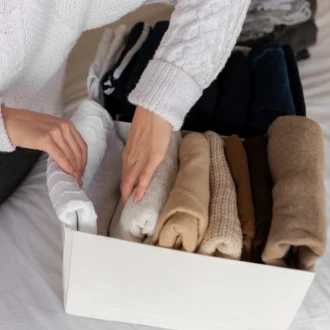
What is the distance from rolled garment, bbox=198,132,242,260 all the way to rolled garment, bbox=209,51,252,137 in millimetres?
204

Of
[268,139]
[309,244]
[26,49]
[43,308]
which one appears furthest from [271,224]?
[26,49]

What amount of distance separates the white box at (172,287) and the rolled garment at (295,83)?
43 cm

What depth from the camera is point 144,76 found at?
2.48ft

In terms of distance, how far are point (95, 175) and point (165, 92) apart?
0.64ft

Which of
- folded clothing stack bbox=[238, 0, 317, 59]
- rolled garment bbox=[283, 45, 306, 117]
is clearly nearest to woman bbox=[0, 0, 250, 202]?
rolled garment bbox=[283, 45, 306, 117]

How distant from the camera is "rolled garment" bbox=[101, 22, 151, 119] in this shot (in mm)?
999

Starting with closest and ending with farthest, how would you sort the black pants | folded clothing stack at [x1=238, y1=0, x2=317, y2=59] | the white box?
the white box
the black pants
folded clothing stack at [x1=238, y1=0, x2=317, y2=59]

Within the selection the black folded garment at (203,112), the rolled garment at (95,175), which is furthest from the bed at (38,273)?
the black folded garment at (203,112)

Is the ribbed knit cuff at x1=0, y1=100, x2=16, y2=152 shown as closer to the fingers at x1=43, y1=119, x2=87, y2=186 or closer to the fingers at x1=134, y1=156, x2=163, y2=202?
the fingers at x1=43, y1=119, x2=87, y2=186

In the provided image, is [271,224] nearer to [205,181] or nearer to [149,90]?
[205,181]

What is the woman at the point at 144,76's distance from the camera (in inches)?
28.8

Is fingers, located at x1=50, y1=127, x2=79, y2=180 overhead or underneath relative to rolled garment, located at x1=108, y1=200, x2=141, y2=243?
overhead

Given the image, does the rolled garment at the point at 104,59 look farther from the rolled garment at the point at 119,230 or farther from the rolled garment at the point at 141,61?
the rolled garment at the point at 119,230

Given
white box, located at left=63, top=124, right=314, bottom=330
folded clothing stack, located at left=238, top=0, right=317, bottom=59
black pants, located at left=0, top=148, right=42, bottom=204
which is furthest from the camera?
folded clothing stack, located at left=238, top=0, right=317, bottom=59
